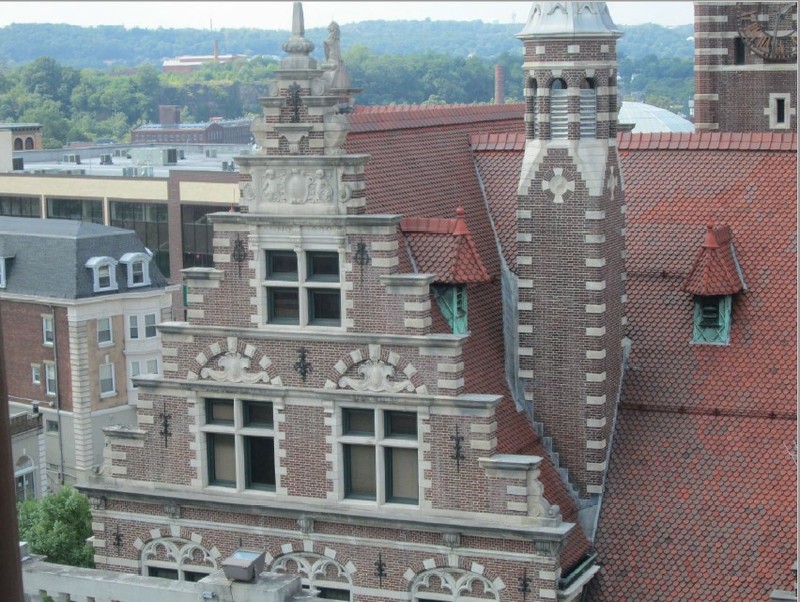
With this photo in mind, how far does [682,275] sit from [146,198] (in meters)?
63.7

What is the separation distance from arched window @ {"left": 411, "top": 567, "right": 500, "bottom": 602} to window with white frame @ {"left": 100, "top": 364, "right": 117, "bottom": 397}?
47.3 metres

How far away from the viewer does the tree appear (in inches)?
1555

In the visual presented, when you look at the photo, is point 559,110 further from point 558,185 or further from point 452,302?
point 452,302

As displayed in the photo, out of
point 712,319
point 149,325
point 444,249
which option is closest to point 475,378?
point 444,249

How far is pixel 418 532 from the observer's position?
2247cm

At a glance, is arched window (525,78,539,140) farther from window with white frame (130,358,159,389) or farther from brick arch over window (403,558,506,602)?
window with white frame (130,358,159,389)

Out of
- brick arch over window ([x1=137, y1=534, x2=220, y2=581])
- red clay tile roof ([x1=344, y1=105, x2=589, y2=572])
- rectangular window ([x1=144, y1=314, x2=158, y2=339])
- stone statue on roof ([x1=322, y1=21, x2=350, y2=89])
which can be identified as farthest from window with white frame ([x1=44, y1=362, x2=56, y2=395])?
brick arch over window ([x1=137, y1=534, x2=220, y2=581])

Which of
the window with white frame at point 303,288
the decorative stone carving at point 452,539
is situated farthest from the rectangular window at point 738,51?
the decorative stone carving at point 452,539

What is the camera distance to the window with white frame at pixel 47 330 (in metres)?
66.7

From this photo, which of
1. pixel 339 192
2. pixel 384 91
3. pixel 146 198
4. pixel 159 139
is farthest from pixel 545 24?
pixel 384 91

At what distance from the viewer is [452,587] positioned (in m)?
22.3

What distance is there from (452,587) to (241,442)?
15.6 feet

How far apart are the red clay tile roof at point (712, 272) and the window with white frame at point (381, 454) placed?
6516 millimetres

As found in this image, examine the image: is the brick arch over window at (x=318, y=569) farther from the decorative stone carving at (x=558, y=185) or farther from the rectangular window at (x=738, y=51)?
the rectangular window at (x=738, y=51)
